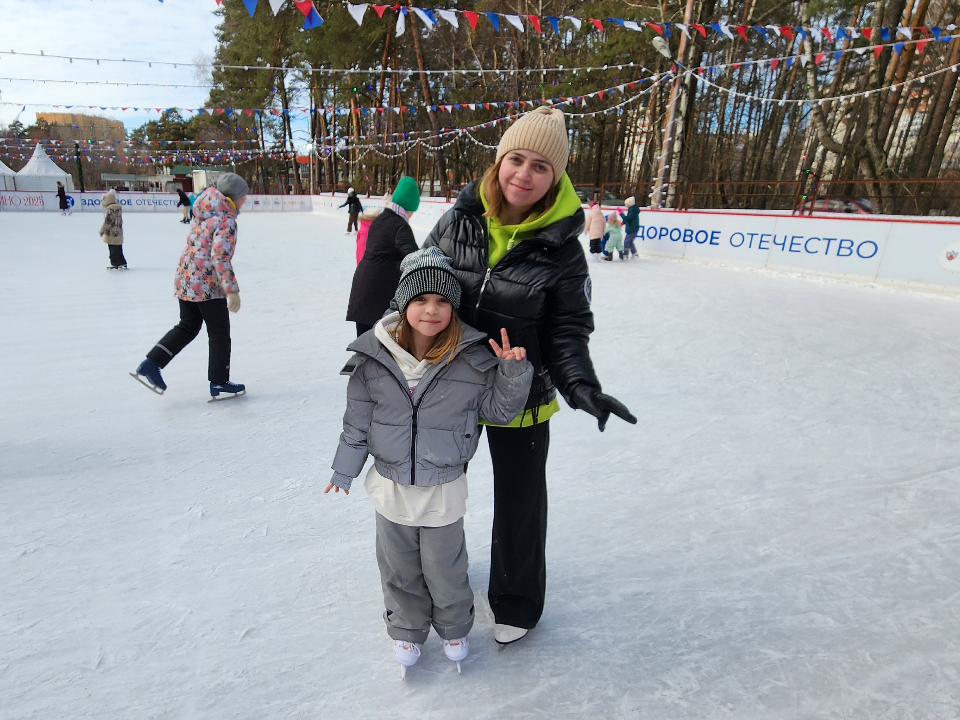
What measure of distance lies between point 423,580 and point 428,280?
2.52 ft

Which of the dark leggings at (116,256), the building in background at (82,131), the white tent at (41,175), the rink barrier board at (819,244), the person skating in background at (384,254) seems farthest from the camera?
the building in background at (82,131)

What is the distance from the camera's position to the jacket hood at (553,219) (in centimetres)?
124

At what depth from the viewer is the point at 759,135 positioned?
21500 millimetres

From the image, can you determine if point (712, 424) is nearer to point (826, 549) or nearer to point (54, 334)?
point (826, 549)

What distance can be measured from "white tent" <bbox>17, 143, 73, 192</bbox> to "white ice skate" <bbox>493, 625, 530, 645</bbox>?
104ft

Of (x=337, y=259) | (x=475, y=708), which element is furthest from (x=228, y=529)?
(x=337, y=259)

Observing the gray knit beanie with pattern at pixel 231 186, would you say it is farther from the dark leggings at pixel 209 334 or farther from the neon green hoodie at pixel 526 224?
the neon green hoodie at pixel 526 224

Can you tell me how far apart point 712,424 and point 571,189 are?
2.16 meters

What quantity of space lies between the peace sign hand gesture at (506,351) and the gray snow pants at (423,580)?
0.45 m

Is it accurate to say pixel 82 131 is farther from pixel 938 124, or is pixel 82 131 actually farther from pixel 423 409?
pixel 423 409

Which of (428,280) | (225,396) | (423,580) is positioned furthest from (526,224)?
(225,396)

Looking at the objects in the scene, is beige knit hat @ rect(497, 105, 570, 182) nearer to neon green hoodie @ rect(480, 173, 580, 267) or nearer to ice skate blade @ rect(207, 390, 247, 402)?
neon green hoodie @ rect(480, 173, 580, 267)

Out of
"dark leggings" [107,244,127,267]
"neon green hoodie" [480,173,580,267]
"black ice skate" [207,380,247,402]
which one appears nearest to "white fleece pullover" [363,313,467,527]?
"neon green hoodie" [480,173,580,267]

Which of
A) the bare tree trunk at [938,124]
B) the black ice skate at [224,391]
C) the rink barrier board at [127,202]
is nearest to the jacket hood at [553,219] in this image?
the black ice skate at [224,391]
